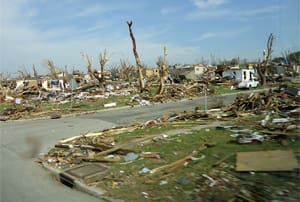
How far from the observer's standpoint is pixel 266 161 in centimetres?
668

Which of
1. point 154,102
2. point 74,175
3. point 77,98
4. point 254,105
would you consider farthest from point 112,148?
point 77,98

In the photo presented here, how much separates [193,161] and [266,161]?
1.62m

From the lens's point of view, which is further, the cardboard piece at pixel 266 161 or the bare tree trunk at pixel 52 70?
the bare tree trunk at pixel 52 70

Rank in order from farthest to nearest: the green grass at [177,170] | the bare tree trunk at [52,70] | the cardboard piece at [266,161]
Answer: the bare tree trunk at [52,70], the cardboard piece at [266,161], the green grass at [177,170]

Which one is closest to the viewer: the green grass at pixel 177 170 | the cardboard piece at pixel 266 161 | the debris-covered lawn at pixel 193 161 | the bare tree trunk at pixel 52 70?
the debris-covered lawn at pixel 193 161

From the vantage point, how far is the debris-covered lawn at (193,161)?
5668mm

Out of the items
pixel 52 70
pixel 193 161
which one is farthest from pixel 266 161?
pixel 52 70

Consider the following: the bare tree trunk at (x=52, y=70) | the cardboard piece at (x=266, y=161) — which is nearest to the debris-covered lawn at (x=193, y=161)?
the cardboard piece at (x=266, y=161)

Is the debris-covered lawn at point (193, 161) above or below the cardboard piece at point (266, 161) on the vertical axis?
below

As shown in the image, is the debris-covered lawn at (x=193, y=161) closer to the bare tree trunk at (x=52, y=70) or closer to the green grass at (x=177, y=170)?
the green grass at (x=177, y=170)

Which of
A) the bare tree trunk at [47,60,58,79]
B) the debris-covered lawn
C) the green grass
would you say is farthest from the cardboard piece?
the bare tree trunk at [47,60,58,79]

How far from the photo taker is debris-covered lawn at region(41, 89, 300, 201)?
223 inches

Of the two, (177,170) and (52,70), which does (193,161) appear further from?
(52,70)

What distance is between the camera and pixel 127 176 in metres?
7.13
